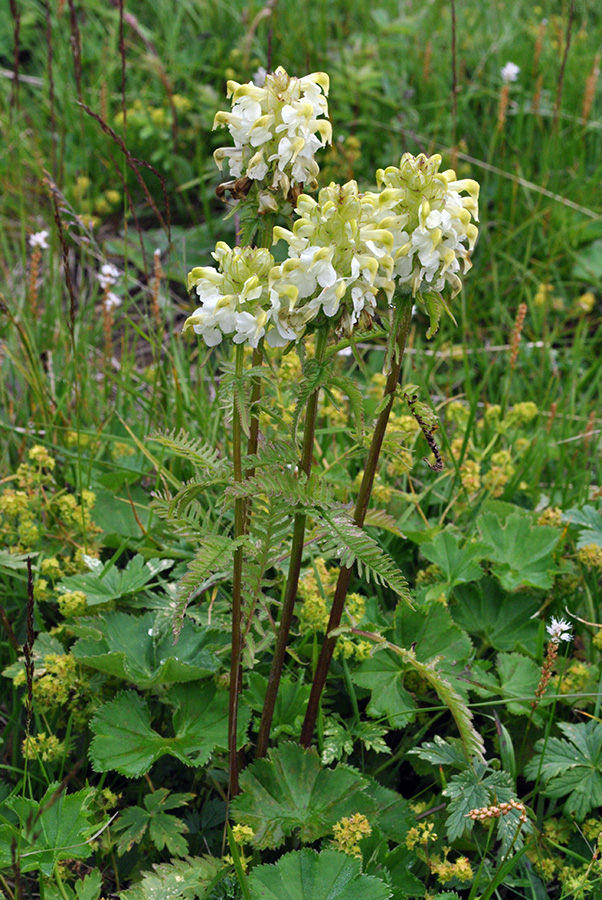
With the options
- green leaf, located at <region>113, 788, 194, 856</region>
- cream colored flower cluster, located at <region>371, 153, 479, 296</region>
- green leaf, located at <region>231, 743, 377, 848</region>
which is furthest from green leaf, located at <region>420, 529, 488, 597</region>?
cream colored flower cluster, located at <region>371, 153, 479, 296</region>

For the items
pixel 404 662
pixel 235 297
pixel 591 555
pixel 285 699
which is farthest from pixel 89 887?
pixel 591 555

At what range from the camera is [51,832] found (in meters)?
1.44

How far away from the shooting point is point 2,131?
154 inches

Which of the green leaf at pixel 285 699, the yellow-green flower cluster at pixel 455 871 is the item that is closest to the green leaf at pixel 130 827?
the green leaf at pixel 285 699

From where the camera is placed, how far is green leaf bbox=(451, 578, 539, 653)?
1.91 meters

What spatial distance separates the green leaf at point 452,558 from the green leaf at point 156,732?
0.60 m

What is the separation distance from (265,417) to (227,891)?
3.48ft

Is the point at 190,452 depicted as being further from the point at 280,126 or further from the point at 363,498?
the point at 280,126

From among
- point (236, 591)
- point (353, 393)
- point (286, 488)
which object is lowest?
point (236, 591)

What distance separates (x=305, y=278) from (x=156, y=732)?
3.34 feet

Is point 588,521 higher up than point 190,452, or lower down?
lower down

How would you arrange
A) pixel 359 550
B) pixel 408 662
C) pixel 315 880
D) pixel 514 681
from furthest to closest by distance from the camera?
pixel 514 681 → pixel 408 662 → pixel 315 880 → pixel 359 550

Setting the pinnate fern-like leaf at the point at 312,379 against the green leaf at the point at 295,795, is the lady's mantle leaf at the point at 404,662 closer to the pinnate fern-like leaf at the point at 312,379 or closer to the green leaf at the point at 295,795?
the green leaf at the point at 295,795

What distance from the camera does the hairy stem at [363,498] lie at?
1.27 metres
